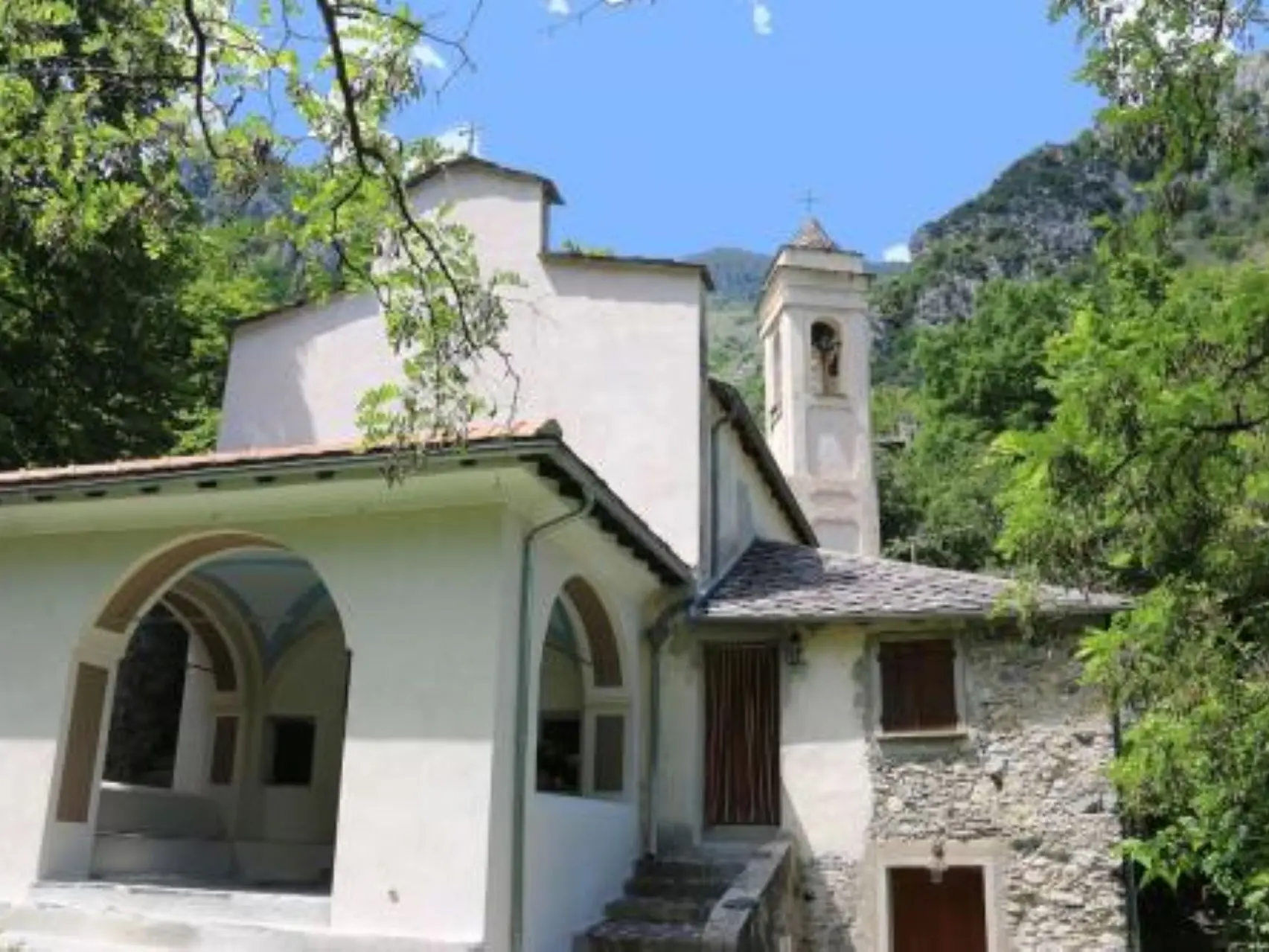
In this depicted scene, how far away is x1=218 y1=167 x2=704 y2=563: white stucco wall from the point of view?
11938mm

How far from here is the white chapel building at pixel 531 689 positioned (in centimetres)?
808

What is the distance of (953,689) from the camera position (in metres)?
10.9

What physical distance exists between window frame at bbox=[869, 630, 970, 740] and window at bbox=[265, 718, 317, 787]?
5.85 metres

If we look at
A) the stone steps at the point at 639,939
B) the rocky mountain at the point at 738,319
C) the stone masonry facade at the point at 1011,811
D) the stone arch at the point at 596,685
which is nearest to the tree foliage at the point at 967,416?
the rocky mountain at the point at 738,319

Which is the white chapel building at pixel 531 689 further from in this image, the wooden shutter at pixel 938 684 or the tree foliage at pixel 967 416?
the tree foliage at pixel 967 416

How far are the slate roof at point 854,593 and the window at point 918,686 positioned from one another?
456 millimetres

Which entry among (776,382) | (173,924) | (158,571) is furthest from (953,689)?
(776,382)

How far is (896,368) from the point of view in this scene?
62094mm

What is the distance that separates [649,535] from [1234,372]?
4.96 m

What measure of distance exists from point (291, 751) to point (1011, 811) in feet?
23.7

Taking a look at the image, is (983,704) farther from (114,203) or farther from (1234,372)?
(114,203)

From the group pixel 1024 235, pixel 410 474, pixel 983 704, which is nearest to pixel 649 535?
pixel 410 474

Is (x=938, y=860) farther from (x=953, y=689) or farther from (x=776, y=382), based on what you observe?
(x=776, y=382)

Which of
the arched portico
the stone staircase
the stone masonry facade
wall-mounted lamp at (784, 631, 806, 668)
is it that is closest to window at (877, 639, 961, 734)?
the stone masonry facade
